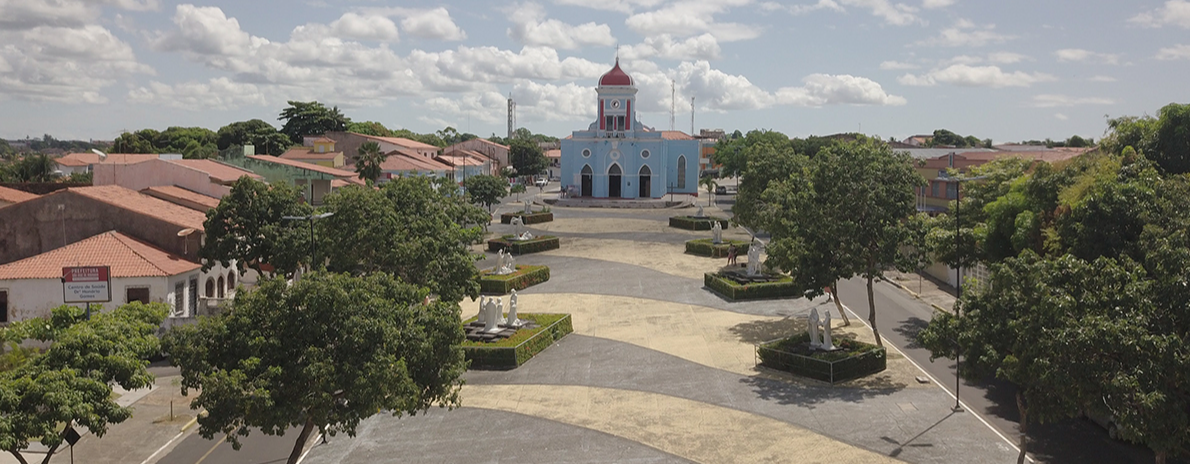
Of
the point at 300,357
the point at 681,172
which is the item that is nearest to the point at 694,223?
the point at 681,172

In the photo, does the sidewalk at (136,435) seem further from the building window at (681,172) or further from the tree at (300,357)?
the building window at (681,172)

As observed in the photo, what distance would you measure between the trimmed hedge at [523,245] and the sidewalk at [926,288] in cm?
1988

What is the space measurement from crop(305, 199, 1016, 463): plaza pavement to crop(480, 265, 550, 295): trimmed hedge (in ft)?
13.6

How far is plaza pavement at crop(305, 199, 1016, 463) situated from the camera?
19766mm

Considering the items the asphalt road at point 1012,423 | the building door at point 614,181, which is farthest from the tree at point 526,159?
the asphalt road at point 1012,423

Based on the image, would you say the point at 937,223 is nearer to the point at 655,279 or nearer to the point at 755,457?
the point at 655,279

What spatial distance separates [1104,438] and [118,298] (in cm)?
3154

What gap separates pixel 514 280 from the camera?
1613 inches

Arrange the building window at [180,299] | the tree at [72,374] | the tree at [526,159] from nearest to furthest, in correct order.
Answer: the tree at [72,374], the building window at [180,299], the tree at [526,159]

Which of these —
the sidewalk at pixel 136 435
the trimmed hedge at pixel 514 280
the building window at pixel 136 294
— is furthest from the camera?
the trimmed hedge at pixel 514 280

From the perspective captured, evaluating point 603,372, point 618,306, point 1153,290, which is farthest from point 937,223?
point 1153,290

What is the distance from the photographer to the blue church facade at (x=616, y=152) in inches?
3585

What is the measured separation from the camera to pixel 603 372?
2695 centimetres

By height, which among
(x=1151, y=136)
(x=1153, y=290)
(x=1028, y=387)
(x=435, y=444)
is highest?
(x=1151, y=136)
